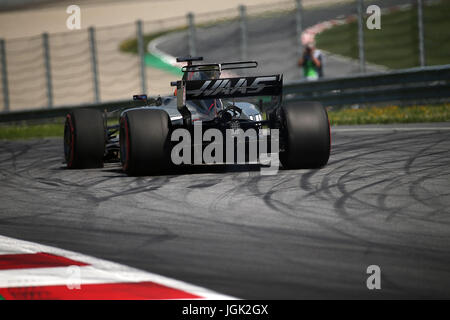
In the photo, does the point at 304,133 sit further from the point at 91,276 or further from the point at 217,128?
the point at 91,276

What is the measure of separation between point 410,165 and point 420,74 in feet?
24.5

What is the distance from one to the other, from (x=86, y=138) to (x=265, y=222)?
4.11m

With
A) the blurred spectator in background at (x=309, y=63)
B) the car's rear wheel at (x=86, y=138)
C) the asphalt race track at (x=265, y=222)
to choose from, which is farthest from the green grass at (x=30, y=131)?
the asphalt race track at (x=265, y=222)

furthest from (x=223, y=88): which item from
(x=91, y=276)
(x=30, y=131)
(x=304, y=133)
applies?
(x=30, y=131)

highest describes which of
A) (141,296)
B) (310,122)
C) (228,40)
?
(228,40)

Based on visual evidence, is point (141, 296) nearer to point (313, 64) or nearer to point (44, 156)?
point (44, 156)

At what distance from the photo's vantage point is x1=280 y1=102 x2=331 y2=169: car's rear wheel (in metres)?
7.82

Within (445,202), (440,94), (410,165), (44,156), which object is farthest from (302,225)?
(440,94)

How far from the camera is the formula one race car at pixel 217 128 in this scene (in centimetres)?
784

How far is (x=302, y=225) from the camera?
5.36m

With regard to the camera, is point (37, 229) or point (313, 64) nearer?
point (37, 229)

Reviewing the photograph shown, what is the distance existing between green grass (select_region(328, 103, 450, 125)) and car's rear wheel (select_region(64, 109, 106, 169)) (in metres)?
6.60

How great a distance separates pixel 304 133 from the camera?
782 cm

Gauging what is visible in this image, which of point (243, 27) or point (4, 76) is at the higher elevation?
point (243, 27)
